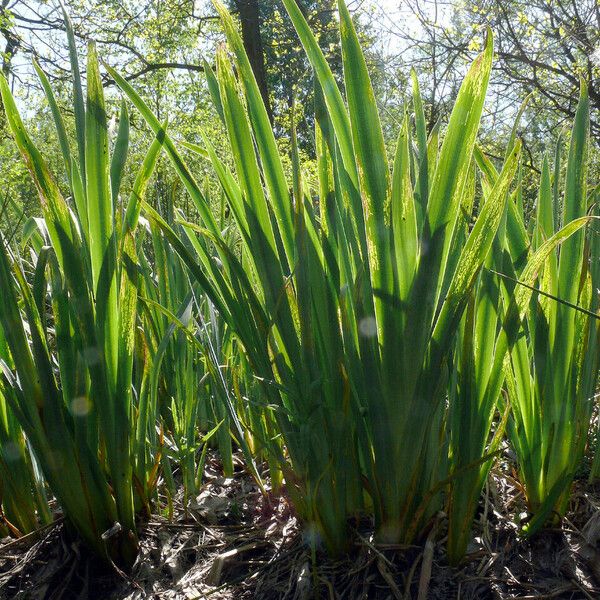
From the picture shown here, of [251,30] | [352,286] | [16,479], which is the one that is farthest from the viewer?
[251,30]

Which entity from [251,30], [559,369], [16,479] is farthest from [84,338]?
[251,30]

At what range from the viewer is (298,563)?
783 millimetres

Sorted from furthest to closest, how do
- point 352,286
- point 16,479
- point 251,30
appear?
point 251,30
point 16,479
point 352,286

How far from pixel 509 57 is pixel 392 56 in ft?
3.54

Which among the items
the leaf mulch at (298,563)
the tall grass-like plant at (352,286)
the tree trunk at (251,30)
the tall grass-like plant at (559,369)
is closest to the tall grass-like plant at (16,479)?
the leaf mulch at (298,563)

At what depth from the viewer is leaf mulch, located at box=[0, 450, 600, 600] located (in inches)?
28.6

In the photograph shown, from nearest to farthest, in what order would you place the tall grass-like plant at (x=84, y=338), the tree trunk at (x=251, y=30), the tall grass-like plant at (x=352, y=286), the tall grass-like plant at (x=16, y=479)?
the tall grass-like plant at (x=352, y=286) < the tall grass-like plant at (x=84, y=338) < the tall grass-like plant at (x=16, y=479) < the tree trunk at (x=251, y=30)

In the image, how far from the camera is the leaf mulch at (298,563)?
2.38ft

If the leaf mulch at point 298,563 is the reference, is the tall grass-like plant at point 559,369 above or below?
above

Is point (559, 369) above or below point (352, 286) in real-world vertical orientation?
below

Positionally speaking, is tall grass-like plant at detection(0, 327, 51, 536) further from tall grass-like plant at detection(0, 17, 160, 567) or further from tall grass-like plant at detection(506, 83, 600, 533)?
tall grass-like plant at detection(506, 83, 600, 533)

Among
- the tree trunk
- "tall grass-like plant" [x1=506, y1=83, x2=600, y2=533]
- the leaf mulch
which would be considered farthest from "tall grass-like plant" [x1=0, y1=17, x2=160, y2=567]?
the tree trunk

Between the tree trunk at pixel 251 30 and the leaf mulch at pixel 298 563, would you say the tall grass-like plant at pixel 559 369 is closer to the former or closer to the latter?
the leaf mulch at pixel 298 563

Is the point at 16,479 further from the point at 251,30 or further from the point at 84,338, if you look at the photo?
the point at 251,30
